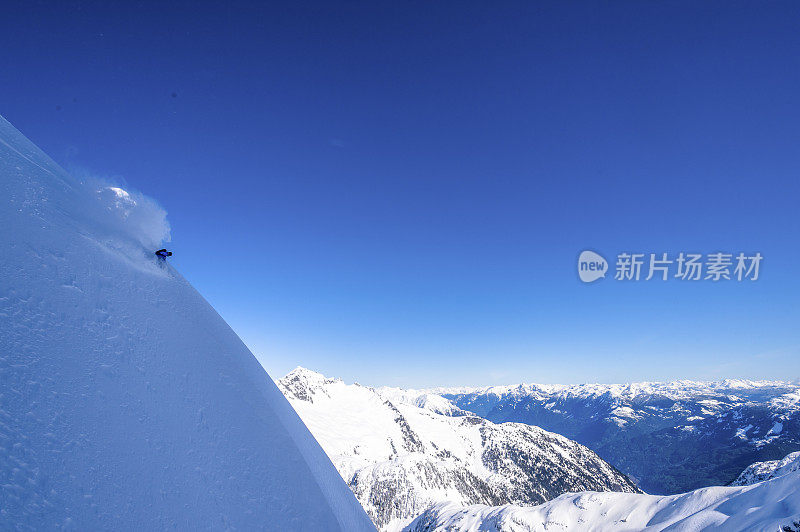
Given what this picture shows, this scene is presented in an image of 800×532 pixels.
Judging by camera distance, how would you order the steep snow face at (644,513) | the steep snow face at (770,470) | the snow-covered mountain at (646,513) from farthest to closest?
the steep snow face at (770,470)
the steep snow face at (644,513)
the snow-covered mountain at (646,513)

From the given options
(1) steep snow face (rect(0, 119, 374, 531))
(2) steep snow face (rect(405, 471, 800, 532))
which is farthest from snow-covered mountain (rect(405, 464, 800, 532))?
(1) steep snow face (rect(0, 119, 374, 531))

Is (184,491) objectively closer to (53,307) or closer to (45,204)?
(53,307)

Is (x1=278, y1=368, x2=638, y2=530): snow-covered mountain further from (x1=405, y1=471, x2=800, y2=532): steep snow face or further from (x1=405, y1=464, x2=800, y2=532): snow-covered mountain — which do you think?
(x1=405, y1=464, x2=800, y2=532): snow-covered mountain

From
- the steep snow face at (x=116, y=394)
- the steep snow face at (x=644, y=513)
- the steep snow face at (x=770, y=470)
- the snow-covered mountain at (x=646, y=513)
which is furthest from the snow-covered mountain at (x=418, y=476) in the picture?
the steep snow face at (x=116, y=394)

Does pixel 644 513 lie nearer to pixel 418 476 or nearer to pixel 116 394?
pixel 116 394

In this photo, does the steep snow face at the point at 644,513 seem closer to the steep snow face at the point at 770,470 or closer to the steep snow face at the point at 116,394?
the steep snow face at the point at 116,394

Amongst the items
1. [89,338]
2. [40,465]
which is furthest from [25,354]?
[40,465]
